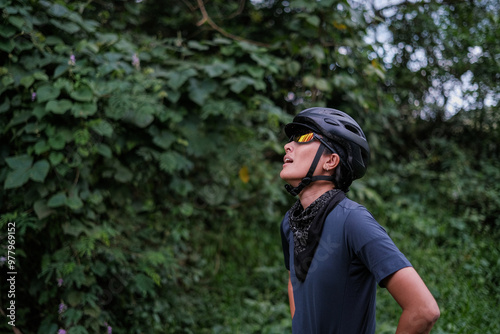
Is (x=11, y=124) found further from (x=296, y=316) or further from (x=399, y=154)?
(x=399, y=154)

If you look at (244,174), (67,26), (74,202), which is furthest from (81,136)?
(244,174)

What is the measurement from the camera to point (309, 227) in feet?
5.44

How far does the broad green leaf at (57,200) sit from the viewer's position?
9.48ft

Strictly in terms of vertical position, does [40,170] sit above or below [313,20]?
below

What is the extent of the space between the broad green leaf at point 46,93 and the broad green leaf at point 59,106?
0.05 m

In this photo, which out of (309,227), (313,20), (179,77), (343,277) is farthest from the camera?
(313,20)

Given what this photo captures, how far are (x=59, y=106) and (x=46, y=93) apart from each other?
0.16 m

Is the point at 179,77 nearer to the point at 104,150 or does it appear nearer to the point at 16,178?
the point at 104,150

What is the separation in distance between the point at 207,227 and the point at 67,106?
275cm

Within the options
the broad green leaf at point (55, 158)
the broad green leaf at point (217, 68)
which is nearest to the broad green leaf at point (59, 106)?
the broad green leaf at point (55, 158)

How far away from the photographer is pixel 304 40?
13.2ft

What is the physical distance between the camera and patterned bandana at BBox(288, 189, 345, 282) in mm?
1625

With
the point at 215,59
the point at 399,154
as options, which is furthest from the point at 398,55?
the point at 215,59

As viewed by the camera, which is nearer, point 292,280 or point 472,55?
point 292,280
